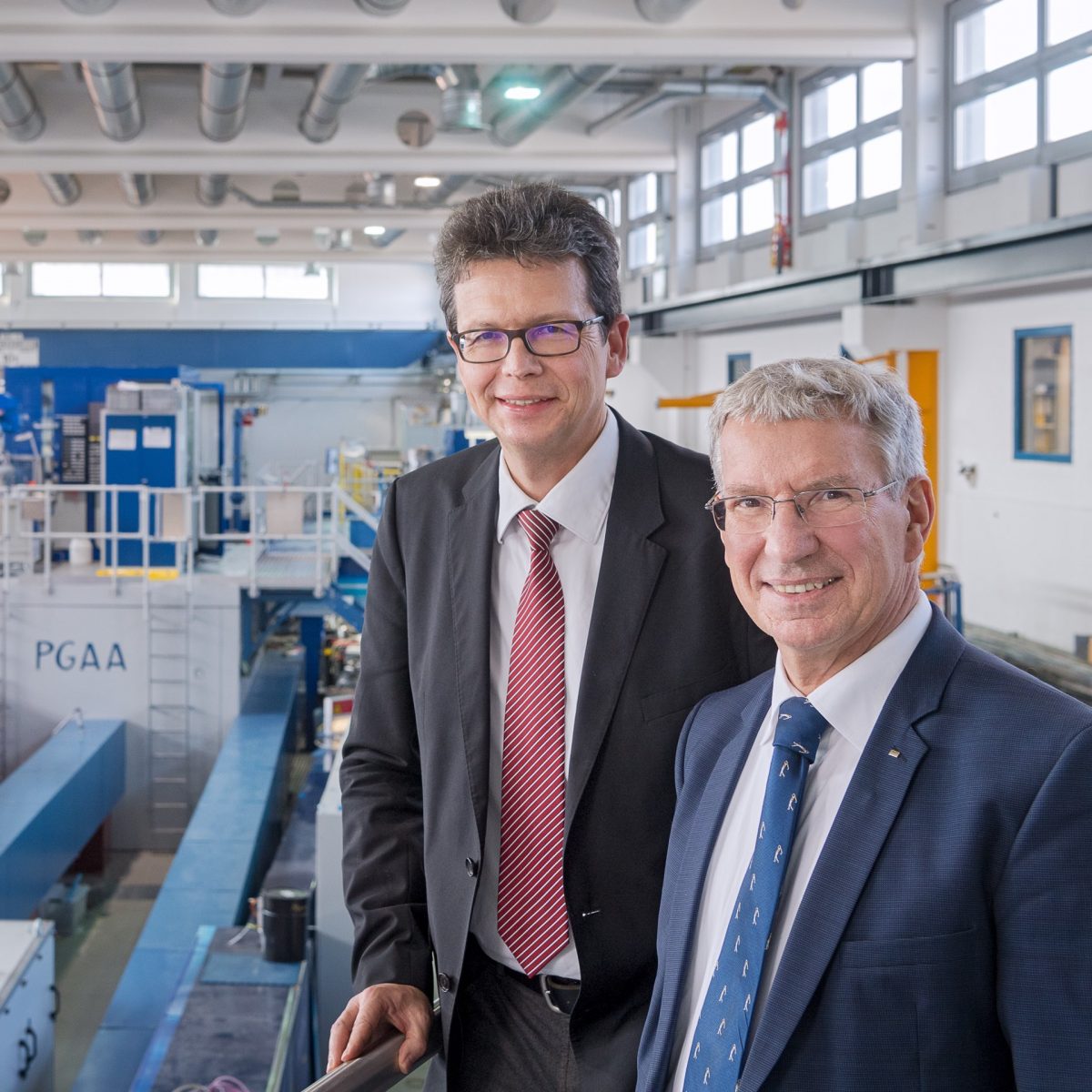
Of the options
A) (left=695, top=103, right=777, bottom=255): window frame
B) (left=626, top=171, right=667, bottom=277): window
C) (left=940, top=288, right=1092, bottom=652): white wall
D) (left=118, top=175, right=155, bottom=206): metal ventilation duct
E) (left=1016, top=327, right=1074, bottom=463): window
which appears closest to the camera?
(left=940, top=288, right=1092, bottom=652): white wall

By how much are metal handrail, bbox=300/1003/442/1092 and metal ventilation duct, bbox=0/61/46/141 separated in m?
7.50

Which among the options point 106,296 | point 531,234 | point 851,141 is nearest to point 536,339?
point 531,234

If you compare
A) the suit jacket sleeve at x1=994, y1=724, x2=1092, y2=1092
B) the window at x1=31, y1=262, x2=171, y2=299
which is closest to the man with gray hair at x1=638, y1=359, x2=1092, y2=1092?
the suit jacket sleeve at x1=994, y1=724, x2=1092, y2=1092

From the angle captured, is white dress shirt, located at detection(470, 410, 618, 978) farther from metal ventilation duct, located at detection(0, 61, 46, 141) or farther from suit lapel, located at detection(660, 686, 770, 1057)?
metal ventilation duct, located at detection(0, 61, 46, 141)

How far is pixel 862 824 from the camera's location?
1115 mm

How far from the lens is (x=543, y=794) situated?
1.58 m

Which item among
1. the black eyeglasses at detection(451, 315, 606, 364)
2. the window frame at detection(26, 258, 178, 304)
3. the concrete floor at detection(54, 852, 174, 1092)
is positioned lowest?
the concrete floor at detection(54, 852, 174, 1092)

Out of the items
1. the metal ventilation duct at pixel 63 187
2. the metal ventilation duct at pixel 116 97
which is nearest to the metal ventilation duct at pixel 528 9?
the metal ventilation duct at pixel 116 97

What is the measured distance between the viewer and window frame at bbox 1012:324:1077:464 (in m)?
6.43

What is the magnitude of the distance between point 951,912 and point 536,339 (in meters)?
0.81

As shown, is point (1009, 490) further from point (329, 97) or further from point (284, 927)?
point (329, 97)

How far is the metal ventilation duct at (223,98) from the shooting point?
7293 mm

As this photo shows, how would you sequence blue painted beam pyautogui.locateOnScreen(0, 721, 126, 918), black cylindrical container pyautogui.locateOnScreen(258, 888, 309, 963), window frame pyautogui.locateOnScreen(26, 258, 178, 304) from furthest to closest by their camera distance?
1. window frame pyautogui.locateOnScreen(26, 258, 178, 304)
2. blue painted beam pyautogui.locateOnScreen(0, 721, 126, 918)
3. black cylindrical container pyautogui.locateOnScreen(258, 888, 309, 963)

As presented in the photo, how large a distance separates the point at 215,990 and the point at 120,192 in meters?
10.0
